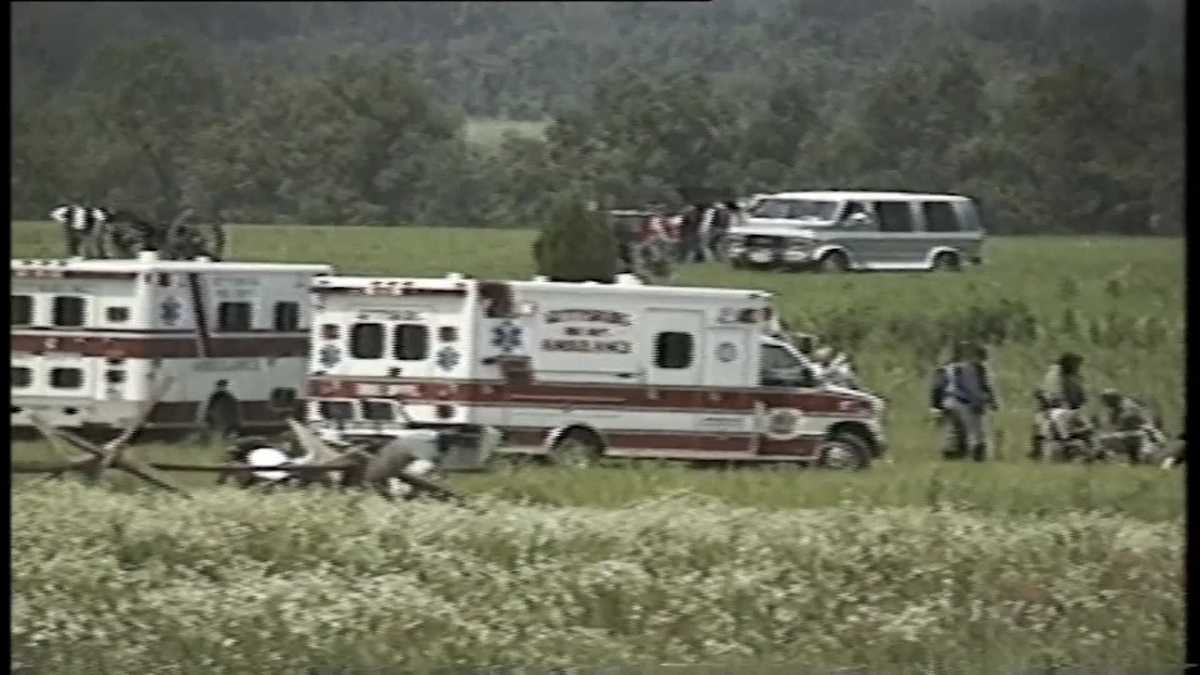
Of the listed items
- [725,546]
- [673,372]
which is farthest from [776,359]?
[725,546]

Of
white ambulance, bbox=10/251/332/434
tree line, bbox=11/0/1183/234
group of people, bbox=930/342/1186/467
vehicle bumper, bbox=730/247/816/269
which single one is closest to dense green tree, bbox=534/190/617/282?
tree line, bbox=11/0/1183/234

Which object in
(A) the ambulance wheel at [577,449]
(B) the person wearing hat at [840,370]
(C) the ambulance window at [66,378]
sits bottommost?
(A) the ambulance wheel at [577,449]

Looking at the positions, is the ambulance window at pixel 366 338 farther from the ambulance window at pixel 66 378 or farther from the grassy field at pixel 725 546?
the ambulance window at pixel 66 378

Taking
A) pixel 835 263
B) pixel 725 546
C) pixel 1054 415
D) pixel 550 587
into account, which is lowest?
pixel 550 587

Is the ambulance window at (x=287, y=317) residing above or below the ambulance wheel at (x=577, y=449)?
above

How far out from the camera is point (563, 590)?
596 centimetres

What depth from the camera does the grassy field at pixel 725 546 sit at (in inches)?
233

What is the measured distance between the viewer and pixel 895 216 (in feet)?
19.7

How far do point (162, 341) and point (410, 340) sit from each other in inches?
23.3

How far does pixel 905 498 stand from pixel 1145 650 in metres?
0.70

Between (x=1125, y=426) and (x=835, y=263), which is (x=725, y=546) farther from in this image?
(x=1125, y=426)

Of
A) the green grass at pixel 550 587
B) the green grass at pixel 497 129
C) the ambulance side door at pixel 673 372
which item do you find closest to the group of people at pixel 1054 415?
the green grass at pixel 550 587

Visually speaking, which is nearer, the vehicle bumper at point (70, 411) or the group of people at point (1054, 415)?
the vehicle bumper at point (70, 411)

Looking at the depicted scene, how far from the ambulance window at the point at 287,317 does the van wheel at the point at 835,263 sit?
1.27m
